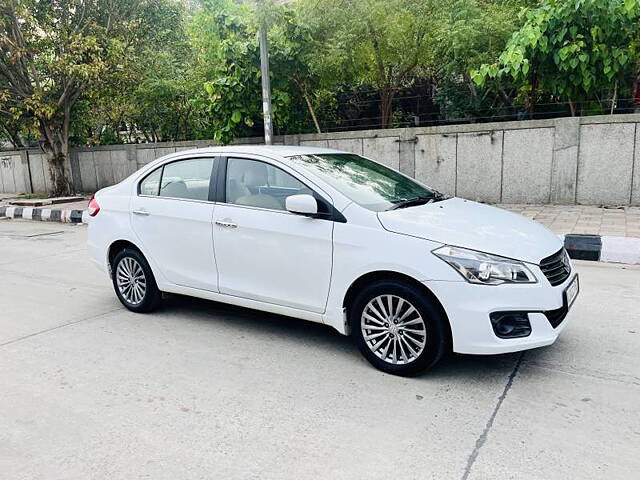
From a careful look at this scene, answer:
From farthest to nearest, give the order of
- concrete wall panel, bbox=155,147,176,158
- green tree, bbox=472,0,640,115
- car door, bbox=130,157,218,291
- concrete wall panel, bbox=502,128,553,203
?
A: concrete wall panel, bbox=155,147,176,158, concrete wall panel, bbox=502,128,553,203, green tree, bbox=472,0,640,115, car door, bbox=130,157,218,291

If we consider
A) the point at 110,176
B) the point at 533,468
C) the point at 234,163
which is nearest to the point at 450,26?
the point at 234,163

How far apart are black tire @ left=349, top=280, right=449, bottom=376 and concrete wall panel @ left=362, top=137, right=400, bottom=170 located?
325 inches

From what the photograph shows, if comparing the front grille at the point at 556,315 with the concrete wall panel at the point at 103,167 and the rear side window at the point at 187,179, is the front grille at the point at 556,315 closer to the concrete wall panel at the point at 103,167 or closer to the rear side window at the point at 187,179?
the rear side window at the point at 187,179

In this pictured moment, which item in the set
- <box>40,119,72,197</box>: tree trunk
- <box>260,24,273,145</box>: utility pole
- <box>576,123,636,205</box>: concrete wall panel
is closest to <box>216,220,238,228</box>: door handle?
<box>260,24,273,145</box>: utility pole

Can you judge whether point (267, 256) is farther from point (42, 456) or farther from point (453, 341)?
point (42, 456)

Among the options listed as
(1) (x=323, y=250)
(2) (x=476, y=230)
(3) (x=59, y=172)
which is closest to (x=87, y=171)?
(3) (x=59, y=172)

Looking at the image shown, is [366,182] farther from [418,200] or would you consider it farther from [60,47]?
[60,47]

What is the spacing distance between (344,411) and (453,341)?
0.83 m

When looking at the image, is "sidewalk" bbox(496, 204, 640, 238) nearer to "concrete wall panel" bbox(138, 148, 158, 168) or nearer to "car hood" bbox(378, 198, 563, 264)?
"car hood" bbox(378, 198, 563, 264)

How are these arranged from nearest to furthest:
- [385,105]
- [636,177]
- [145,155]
A: [636,177]
[385,105]
[145,155]

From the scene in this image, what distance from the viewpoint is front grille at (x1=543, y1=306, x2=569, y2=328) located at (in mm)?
3539

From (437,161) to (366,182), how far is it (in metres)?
7.25

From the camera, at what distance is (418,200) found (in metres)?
4.42

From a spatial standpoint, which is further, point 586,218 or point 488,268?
point 586,218
